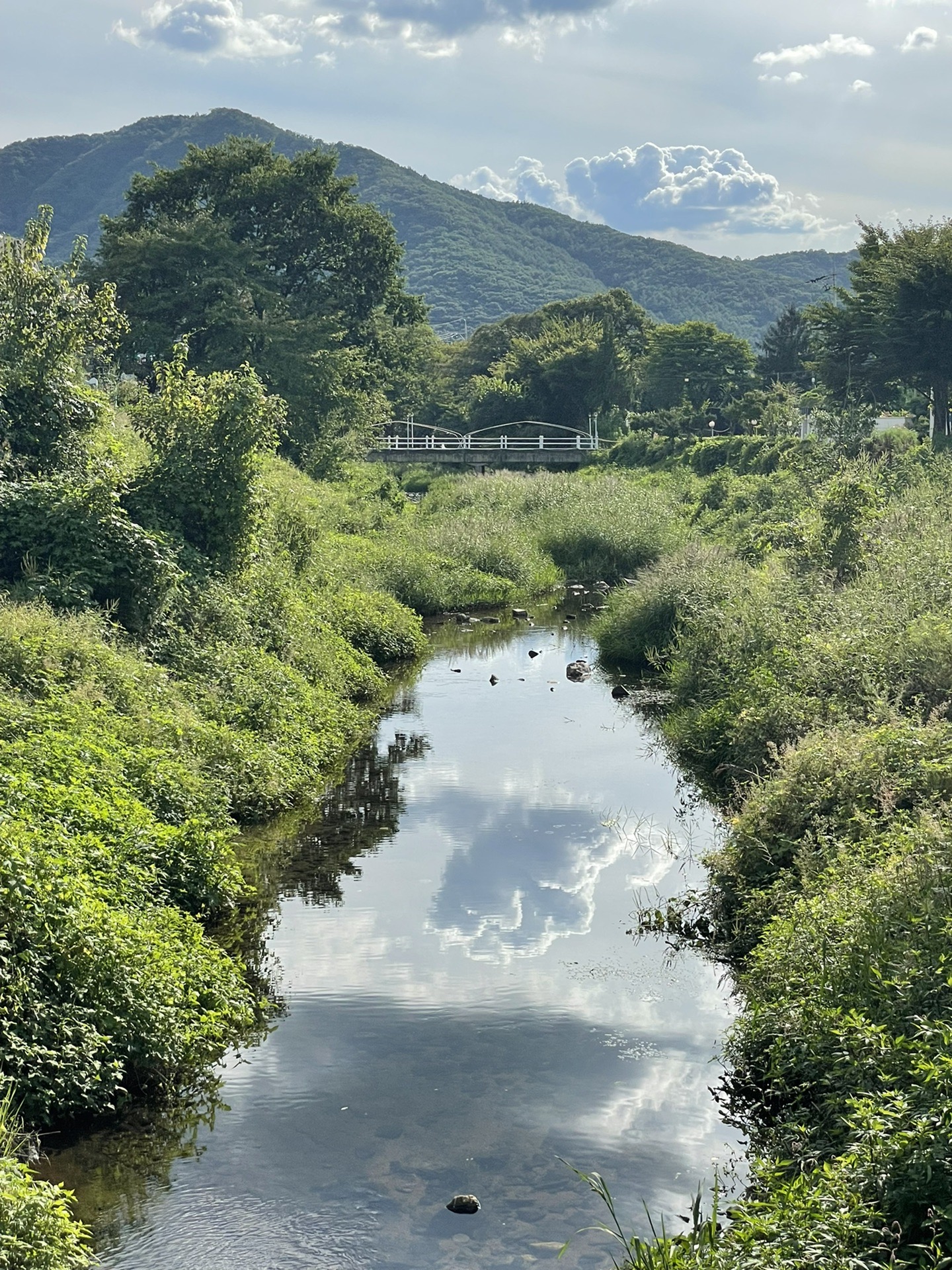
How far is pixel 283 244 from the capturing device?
53.4 meters

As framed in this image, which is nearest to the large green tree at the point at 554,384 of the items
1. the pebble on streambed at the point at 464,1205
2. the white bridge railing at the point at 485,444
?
the white bridge railing at the point at 485,444

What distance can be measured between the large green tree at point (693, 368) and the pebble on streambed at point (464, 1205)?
7444cm

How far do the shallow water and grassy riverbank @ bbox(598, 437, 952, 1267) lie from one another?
73 centimetres

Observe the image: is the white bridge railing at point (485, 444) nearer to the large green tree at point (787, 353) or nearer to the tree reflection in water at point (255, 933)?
the large green tree at point (787, 353)

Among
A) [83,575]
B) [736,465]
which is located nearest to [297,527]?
[83,575]

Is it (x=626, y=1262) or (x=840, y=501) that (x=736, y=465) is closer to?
(x=840, y=501)

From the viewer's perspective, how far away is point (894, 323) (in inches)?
1670

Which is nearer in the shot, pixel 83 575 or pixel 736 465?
pixel 83 575

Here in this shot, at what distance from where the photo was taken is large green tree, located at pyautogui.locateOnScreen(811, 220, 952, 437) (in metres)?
41.4

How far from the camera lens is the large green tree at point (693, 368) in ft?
263

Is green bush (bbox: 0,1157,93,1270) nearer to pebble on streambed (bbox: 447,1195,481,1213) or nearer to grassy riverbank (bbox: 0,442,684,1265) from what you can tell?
grassy riverbank (bbox: 0,442,684,1265)

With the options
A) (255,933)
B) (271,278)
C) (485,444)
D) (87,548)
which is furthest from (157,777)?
(485,444)

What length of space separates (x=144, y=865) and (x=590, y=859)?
561 centimetres

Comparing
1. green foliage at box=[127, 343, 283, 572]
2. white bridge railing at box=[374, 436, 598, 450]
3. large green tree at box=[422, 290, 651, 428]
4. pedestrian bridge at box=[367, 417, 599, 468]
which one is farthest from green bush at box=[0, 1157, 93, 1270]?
large green tree at box=[422, 290, 651, 428]
